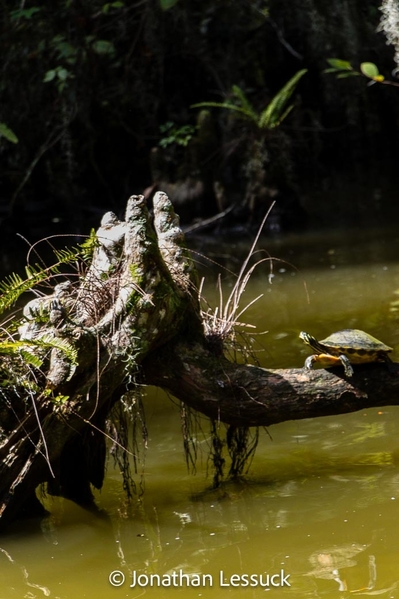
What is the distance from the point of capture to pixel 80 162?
14.4 metres

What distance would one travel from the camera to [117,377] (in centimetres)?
398

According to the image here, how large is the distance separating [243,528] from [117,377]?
848 millimetres

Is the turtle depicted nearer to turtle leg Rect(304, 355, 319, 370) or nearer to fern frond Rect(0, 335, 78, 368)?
turtle leg Rect(304, 355, 319, 370)

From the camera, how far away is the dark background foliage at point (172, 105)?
494 inches

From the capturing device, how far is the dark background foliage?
1255 centimetres

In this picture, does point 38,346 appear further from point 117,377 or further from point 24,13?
point 24,13

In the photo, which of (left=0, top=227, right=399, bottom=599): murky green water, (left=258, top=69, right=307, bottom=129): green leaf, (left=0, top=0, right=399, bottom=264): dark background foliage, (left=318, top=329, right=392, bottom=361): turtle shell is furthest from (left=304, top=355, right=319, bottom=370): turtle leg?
(left=258, top=69, right=307, bottom=129): green leaf

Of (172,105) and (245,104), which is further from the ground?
(172,105)

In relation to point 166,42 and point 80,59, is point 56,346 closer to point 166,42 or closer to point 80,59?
point 80,59

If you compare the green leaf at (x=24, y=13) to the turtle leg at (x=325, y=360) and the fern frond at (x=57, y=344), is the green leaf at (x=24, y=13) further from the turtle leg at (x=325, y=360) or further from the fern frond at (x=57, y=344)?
the fern frond at (x=57, y=344)

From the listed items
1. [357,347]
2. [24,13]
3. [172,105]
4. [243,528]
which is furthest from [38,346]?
[172,105]

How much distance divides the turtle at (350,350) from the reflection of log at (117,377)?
6cm

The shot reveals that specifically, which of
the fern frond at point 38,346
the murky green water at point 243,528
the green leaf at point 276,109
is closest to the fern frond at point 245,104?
the green leaf at point 276,109

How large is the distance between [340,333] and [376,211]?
7893 millimetres
